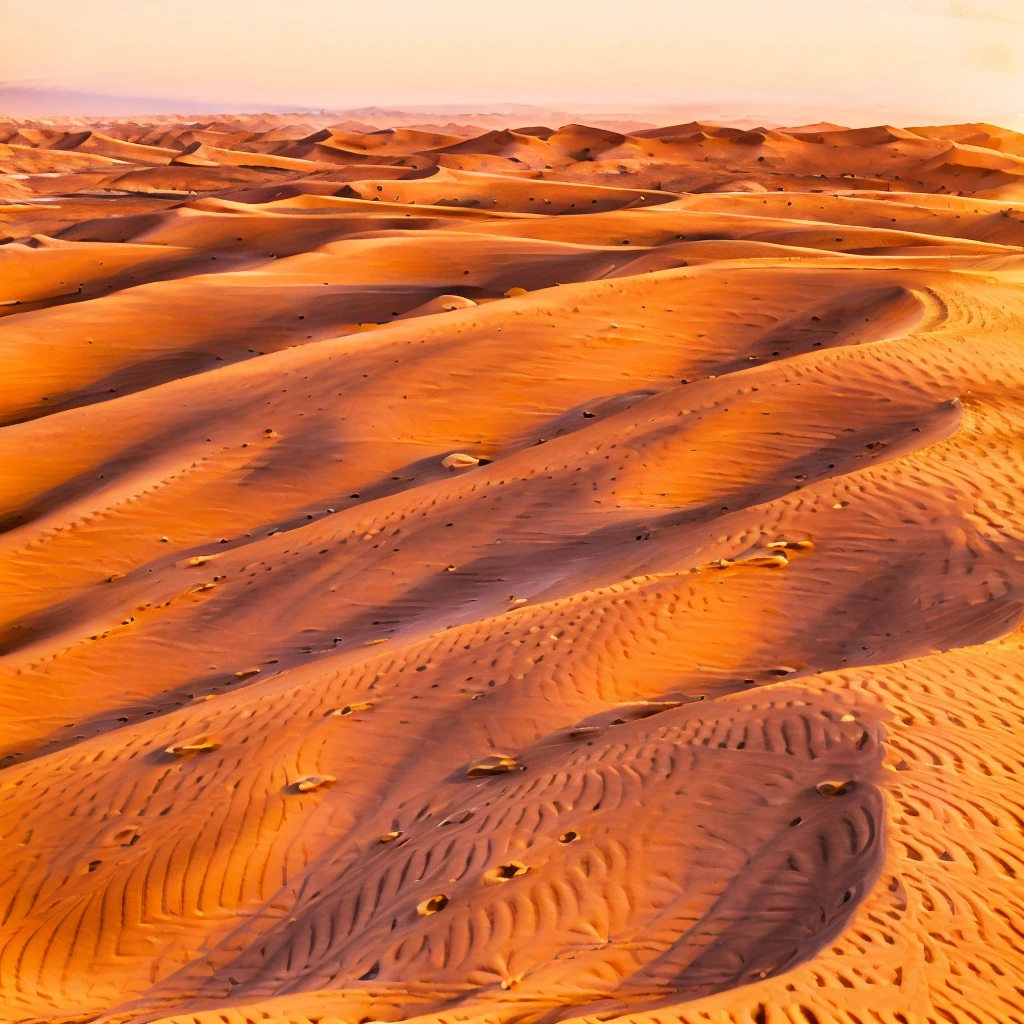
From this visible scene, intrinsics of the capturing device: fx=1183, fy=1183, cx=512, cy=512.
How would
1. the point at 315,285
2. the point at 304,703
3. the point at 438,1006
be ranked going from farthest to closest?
the point at 315,285 < the point at 304,703 < the point at 438,1006

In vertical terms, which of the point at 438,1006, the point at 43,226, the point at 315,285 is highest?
the point at 438,1006

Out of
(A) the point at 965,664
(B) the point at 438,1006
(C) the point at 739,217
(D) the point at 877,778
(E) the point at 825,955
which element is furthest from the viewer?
(C) the point at 739,217

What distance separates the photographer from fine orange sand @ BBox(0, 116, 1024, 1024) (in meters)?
5.42

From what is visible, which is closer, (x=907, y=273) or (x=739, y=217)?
(x=907, y=273)

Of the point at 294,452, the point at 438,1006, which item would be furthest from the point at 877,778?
the point at 294,452

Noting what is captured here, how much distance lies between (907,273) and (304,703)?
13719 mm

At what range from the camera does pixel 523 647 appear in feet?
29.5

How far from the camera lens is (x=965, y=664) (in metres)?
7.52

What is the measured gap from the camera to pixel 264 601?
453 inches

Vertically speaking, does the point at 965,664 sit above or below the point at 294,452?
above

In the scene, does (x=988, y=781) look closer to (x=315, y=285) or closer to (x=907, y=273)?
(x=907, y=273)

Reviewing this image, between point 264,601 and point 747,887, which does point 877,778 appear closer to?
point 747,887

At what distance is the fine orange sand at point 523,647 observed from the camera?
5418 mm

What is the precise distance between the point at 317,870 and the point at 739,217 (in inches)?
959
